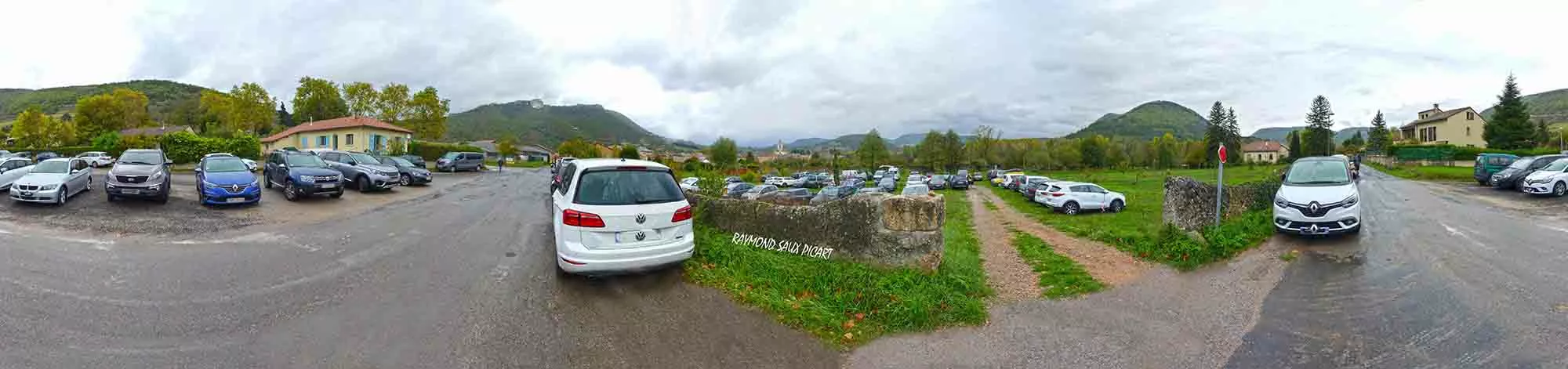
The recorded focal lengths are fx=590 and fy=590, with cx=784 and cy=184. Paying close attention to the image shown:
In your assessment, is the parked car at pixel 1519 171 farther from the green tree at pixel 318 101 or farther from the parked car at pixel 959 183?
the green tree at pixel 318 101

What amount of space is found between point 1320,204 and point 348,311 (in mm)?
12734

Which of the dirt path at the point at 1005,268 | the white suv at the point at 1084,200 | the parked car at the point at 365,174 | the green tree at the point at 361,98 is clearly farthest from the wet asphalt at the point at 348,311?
the green tree at the point at 361,98

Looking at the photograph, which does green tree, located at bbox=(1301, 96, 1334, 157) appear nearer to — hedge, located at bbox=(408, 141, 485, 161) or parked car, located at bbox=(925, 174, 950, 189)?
parked car, located at bbox=(925, 174, 950, 189)

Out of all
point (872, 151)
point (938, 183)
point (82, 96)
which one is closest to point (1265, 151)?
point (872, 151)

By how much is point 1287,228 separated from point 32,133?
3549 inches

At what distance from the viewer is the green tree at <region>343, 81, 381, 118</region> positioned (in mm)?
59312

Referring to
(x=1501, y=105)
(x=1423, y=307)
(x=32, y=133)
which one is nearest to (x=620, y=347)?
(x=1423, y=307)

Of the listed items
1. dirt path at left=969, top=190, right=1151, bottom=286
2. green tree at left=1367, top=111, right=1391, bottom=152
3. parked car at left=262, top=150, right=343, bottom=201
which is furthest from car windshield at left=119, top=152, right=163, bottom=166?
green tree at left=1367, top=111, right=1391, bottom=152

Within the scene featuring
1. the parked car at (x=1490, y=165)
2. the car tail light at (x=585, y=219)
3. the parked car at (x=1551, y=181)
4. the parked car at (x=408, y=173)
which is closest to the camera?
the car tail light at (x=585, y=219)

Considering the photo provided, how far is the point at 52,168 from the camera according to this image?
1252 cm

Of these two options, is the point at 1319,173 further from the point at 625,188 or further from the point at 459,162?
the point at 459,162

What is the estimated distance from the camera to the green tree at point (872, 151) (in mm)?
81438

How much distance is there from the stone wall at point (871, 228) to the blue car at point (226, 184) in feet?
40.2

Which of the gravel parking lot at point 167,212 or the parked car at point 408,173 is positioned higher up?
the parked car at point 408,173
